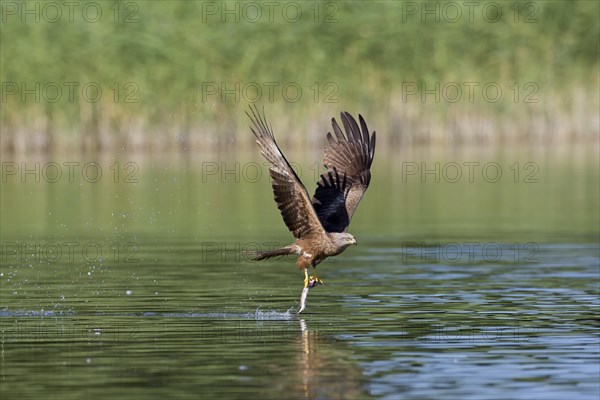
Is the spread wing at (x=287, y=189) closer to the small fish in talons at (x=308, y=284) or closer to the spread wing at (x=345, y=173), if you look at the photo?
the small fish in talons at (x=308, y=284)

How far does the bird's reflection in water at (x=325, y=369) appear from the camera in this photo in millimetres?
10469

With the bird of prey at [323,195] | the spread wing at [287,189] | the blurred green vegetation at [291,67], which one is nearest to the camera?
the spread wing at [287,189]

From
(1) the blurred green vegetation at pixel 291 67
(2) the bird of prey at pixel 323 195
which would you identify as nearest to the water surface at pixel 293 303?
(2) the bird of prey at pixel 323 195

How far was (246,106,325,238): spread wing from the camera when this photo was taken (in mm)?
13413

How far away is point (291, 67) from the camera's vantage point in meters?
48.3

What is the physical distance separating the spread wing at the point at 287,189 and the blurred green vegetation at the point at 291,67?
32086mm

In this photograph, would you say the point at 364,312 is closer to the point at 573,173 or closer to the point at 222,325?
the point at 222,325

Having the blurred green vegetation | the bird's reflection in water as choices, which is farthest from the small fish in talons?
the blurred green vegetation

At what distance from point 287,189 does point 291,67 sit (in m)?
34.9

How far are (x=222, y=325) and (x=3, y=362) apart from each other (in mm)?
2608

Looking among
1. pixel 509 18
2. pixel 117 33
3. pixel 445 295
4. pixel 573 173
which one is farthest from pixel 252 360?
pixel 509 18

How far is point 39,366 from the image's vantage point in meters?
11.6

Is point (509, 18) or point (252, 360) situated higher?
point (509, 18)

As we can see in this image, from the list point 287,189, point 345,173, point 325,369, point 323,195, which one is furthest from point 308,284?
point 325,369
